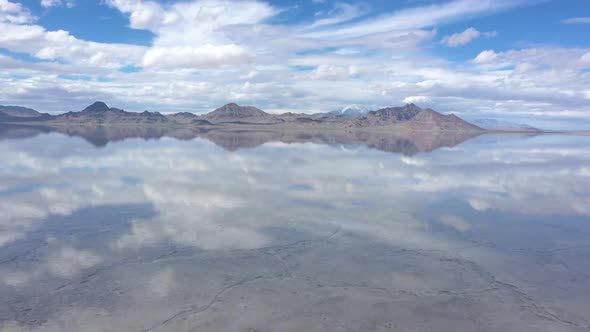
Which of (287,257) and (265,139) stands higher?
(265,139)

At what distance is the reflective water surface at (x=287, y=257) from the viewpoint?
13.6 m

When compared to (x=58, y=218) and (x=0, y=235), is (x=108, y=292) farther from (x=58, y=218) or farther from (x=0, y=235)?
(x=58, y=218)

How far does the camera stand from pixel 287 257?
1859cm

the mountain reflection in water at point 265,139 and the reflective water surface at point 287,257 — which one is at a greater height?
the mountain reflection in water at point 265,139

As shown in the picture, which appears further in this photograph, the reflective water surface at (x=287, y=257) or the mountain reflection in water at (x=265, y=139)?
the mountain reflection in water at (x=265, y=139)

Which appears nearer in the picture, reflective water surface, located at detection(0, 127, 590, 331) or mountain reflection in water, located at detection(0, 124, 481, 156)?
reflective water surface, located at detection(0, 127, 590, 331)

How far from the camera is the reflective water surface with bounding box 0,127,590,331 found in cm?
1363

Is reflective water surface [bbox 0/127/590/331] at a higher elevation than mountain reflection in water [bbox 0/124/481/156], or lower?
lower

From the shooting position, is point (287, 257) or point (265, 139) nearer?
point (287, 257)

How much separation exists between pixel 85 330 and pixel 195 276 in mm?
4523

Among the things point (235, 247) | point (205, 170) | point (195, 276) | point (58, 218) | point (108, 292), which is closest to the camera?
point (108, 292)

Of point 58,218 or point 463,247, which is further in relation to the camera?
point 58,218

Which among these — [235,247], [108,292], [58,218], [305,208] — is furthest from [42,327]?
[305,208]

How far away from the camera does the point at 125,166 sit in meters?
46.9
